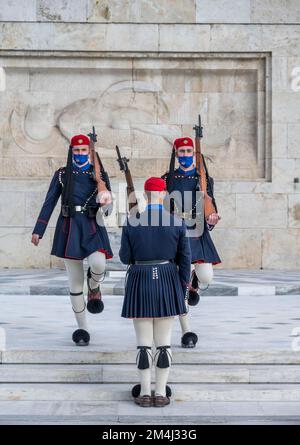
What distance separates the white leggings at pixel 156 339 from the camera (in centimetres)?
557

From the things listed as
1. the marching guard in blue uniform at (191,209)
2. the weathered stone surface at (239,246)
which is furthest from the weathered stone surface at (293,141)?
the marching guard in blue uniform at (191,209)

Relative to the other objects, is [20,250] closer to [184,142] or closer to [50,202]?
[50,202]

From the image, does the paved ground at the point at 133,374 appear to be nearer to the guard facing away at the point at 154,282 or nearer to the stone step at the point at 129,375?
the stone step at the point at 129,375

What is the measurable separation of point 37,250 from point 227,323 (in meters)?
6.47

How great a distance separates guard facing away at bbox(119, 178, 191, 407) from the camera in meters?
5.58

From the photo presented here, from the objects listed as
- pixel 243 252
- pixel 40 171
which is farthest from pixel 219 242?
pixel 40 171

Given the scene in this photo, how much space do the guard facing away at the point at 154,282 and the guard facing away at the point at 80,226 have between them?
3.99ft

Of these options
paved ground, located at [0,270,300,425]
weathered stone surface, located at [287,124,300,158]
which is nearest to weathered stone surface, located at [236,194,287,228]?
weathered stone surface, located at [287,124,300,158]

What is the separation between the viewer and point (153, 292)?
5.63 m

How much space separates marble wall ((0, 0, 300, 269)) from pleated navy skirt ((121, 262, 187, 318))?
831 cm

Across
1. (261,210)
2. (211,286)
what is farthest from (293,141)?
(211,286)

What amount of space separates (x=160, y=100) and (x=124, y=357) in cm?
889
